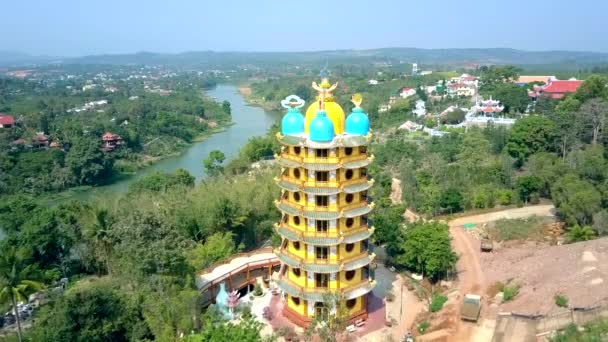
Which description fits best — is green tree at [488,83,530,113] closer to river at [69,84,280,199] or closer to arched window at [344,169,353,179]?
river at [69,84,280,199]

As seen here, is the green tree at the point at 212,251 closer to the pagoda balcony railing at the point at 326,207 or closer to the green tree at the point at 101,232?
the green tree at the point at 101,232

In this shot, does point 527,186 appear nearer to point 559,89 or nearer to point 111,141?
point 559,89

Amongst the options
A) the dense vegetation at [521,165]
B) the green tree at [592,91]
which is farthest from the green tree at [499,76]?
the green tree at [592,91]

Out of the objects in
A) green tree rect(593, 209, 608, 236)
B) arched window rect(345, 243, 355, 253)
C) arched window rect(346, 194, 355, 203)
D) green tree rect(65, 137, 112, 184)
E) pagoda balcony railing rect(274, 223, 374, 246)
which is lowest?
green tree rect(65, 137, 112, 184)

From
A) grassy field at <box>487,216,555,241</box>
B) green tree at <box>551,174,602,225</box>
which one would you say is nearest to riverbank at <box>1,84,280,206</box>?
grassy field at <box>487,216,555,241</box>

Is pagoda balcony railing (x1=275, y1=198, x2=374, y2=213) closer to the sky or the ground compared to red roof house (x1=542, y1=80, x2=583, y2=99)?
closer to the ground

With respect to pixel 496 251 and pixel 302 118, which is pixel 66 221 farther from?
pixel 496 251
